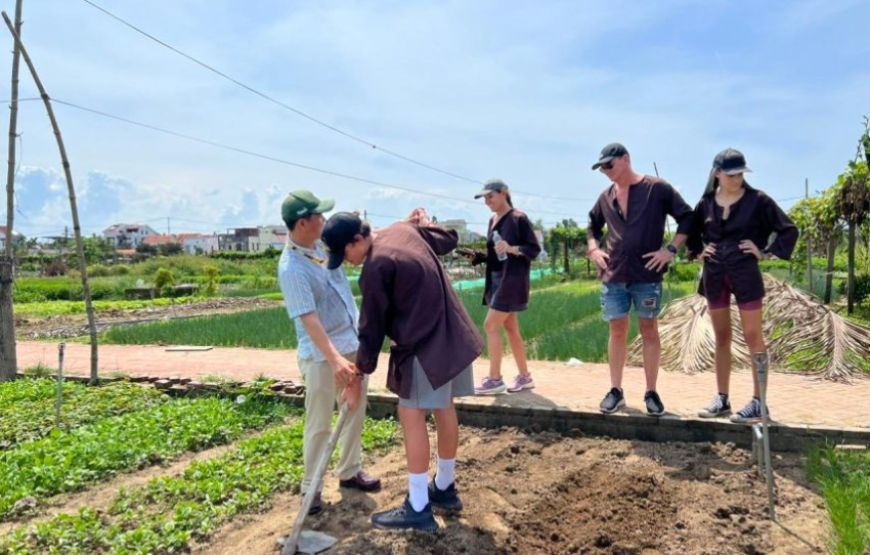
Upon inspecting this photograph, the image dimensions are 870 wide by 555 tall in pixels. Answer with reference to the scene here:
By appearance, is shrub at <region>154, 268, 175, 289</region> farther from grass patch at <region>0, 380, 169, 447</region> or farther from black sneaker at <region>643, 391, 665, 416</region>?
black sneaker at <region>643, 391, 665, 416</region>

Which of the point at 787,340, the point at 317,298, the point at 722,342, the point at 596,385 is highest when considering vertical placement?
the point at 317,298

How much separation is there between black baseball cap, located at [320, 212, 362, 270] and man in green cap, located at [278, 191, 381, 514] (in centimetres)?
32

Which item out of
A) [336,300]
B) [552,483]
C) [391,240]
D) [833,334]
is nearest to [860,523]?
[552,483]

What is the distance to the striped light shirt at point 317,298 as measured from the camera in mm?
3182

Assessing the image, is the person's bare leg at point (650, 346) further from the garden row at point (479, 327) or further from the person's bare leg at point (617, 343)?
the garden row at point (479, 327)

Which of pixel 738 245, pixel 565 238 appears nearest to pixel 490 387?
pixel 738 245

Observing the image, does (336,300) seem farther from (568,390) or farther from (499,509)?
(568,390)

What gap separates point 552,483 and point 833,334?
4.06 metres

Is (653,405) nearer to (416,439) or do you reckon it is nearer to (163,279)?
(416,439)

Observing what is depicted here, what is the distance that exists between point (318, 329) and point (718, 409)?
265cm

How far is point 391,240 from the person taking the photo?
3.00 metres

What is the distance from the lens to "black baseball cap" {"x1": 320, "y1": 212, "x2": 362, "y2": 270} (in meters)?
2.91

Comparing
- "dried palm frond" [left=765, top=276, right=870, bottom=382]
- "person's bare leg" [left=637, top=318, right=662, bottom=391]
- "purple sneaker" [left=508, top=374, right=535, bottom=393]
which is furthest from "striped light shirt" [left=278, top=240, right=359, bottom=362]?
"dried palm frond" [left=765, top=276, right=870, bottom=382]

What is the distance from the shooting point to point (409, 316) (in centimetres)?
296
